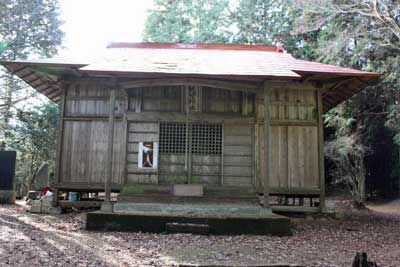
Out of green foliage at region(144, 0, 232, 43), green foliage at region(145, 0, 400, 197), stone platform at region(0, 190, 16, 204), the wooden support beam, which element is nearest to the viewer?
the wooden support beam

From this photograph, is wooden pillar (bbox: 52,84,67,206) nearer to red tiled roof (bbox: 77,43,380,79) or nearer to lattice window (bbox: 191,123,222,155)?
red tiled roof (bbox: 77,43,380,79)

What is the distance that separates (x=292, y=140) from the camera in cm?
1105

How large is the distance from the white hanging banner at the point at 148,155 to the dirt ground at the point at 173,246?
248 centimetres

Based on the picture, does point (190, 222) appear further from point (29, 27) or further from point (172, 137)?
point (29, 27)

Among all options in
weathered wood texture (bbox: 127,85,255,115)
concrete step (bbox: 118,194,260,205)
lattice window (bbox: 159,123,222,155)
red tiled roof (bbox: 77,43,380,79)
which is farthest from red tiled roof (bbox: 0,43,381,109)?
concrete step (bbox: 118,194,260,205)

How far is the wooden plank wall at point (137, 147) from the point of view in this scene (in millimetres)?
10961

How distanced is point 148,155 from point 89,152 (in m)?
1.83

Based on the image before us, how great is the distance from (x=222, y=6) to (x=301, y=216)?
860 inches

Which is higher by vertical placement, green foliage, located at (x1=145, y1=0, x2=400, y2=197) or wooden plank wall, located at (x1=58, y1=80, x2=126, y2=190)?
green foliage, located at (x1=145, y1=0, x2=400, y2=197)

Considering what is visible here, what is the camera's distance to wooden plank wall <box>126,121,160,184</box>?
432 inches

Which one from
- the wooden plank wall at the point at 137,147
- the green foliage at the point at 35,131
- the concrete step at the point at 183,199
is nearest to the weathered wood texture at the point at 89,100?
the wooden plank wall at the point at 137,147

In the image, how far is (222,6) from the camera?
28.8m

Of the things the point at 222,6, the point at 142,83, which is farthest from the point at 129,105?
the point at 222,6

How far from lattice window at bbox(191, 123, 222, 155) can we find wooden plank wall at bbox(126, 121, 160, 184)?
1190 mm
